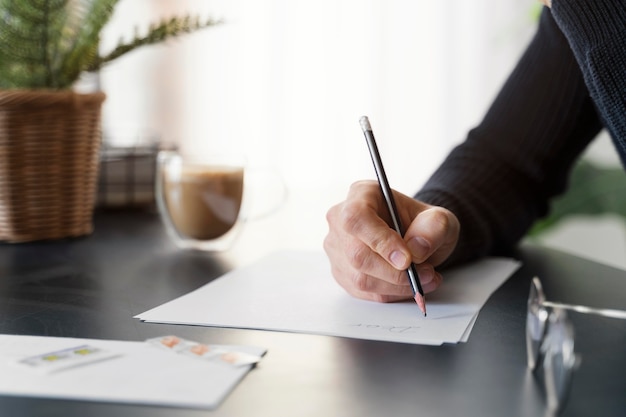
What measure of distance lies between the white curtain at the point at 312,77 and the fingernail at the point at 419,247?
6.17 ft

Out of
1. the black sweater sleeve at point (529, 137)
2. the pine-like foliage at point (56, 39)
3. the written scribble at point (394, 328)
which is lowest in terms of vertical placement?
the written scribble at point (394, 328)

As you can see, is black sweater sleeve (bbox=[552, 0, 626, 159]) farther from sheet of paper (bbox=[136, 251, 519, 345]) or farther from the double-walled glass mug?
the double-walled glass mug

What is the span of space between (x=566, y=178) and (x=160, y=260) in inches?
22.5

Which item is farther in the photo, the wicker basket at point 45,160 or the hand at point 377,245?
the wicker basket at point 45,160

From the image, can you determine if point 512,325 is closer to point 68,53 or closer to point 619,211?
point 68,53

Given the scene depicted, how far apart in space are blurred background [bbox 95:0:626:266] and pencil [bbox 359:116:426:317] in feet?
5.90

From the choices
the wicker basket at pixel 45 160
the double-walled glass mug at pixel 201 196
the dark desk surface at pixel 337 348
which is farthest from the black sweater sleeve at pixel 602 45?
the wicker basket at pixel 45 160

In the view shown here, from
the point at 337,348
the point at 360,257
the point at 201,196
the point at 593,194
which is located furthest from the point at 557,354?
the point at 593,194

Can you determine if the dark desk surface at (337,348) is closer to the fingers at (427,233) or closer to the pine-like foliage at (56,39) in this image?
the fingers at (427,233)

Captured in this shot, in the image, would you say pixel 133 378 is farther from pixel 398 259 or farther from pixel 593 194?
pixel 593 194

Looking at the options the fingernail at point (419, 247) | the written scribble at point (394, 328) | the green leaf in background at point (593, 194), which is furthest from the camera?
the green leaf in background at point (593, 194)

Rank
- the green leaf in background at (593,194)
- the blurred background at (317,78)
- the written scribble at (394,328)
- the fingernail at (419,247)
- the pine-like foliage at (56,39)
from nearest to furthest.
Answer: the written scribble at (394,328) → the fingernail at (419,247) → the pine-like foliage at (56,39) → the green leaf in background at (593,194) → the blurred background at (317,78)

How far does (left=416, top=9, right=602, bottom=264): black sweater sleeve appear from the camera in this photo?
102 cm

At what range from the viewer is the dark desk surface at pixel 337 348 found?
1.42 ft
